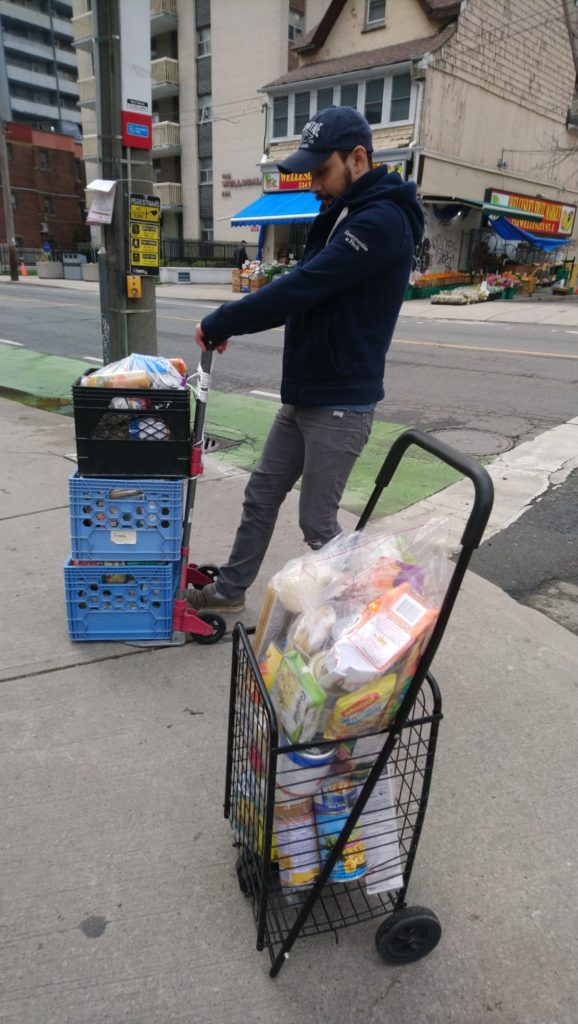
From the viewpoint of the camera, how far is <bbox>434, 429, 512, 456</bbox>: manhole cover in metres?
6.17

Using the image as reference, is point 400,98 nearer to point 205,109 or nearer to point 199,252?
point 205,109

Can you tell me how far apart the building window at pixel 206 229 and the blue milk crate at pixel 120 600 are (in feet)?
120

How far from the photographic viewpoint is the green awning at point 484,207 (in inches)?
911

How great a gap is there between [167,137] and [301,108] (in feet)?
41.9

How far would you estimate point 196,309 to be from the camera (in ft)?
61.9

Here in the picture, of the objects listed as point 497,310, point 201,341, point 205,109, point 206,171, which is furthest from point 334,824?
point 205,109

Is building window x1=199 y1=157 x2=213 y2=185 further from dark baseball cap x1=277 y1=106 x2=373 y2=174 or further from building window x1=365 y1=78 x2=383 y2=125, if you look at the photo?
dark baseball cap x1=277 y1=106 x2=373 y2=174

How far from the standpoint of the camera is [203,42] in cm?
3369

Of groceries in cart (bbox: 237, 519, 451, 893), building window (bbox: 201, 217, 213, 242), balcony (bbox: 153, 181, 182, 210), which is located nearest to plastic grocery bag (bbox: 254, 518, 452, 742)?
groceries in cart (bbox: 237, 519, 451, 893)

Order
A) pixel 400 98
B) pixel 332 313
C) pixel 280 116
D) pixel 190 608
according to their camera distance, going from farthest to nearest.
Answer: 1. pixel 280 116
2. pixel 400 98
3. pixel 190 608
4. pixel 332 313

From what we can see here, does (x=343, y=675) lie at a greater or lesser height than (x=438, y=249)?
lesser

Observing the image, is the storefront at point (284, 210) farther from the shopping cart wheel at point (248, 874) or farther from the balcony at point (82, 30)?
the shopping cart wheel at point (248, 874)

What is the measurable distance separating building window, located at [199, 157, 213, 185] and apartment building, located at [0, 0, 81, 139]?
33795 mm

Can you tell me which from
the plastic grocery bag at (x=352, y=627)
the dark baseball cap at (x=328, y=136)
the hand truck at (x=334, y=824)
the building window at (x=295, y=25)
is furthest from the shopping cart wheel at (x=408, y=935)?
the building window at (x=295, y=25)
